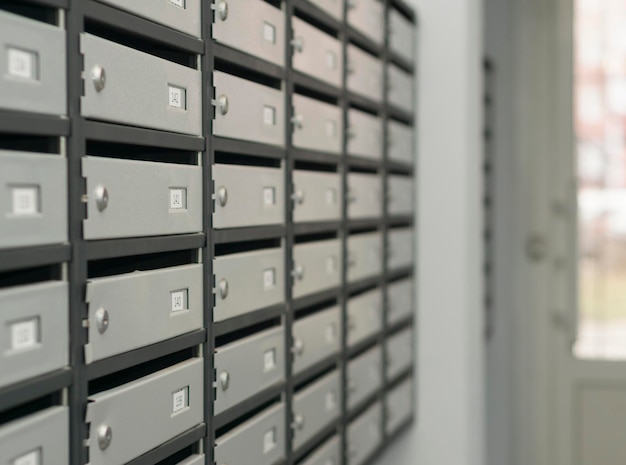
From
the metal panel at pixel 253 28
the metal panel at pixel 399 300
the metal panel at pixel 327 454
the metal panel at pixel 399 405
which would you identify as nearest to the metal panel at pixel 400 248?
the metal panel at pixel 399 300

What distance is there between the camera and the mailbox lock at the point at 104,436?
1.31 m

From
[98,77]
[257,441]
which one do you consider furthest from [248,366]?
[98,77]

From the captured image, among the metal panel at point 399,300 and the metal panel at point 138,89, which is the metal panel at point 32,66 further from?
the metal panel at point 399,300

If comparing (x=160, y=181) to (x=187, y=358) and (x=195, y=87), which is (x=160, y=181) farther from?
(x=187, y=358)

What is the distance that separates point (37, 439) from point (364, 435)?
4.97 feet

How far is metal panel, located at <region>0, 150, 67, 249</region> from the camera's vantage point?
1104 millimetres

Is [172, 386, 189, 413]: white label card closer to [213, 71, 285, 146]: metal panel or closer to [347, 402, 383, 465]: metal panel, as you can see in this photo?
[213, 71, 285, 146]: metal panel

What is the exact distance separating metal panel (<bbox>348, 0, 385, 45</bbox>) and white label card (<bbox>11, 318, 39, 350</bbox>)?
148cm

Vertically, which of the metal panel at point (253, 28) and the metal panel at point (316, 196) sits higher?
the metal panel at point (253, 28)

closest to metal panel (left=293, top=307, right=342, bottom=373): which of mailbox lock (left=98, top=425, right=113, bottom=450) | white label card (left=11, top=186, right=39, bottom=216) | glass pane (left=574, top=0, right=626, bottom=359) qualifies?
mailbox lock (left=98, top=425, right=113, bottom=450)

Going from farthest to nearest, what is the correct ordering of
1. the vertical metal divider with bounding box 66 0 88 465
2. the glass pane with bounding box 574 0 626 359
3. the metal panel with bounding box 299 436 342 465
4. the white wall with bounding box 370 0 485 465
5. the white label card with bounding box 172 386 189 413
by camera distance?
the glass pane with bounding box 574 0 626 359
the white wall with bounding box 370 0 485 465
the metal panel with bounding box 299 436 342 465
the white label card with bounding box 172 386 189 413
the vertical metal divider with bounding box 66 0 88 465

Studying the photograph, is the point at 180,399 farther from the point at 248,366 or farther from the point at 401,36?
the point at 401,36

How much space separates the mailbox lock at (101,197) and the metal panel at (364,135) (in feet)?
3.96

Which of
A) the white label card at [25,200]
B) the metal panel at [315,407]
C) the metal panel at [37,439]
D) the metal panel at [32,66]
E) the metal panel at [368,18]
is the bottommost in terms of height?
the metal panel at [315,407]
